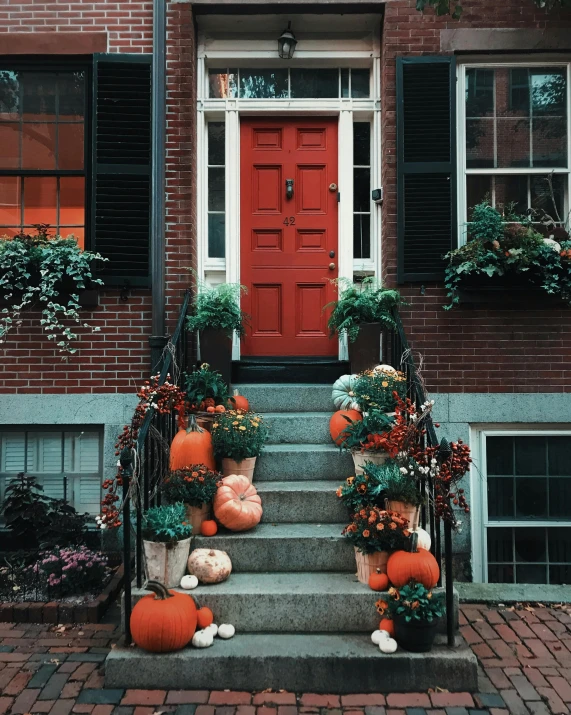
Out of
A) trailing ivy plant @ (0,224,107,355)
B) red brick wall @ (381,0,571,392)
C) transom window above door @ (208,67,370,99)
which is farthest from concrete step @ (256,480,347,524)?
transom window above door @ (208,67,370,99)

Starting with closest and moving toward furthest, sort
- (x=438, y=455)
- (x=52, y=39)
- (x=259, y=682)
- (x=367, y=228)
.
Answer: (x=259, y=682)
(x=438, y=455)
(x=52, y=39)
(x=367, y=228)

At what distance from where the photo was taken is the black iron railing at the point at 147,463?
3582 millimetres

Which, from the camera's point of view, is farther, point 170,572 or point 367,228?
point 367,228

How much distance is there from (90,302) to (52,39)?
240 centimetres

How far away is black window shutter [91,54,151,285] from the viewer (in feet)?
17.9

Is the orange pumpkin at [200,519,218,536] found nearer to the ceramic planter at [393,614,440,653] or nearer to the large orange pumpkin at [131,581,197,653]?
the large orange pumpkin at [131,581,197,653]

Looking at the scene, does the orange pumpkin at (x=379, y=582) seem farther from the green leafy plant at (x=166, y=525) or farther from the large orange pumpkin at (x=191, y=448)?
the large orange pumpkin at (x=191, y=448)

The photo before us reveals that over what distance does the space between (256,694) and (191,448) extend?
66.5 inches

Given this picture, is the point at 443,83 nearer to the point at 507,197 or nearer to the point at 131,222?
the point at 507,197

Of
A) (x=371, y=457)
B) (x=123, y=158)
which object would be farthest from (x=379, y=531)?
(x=123, y=158)

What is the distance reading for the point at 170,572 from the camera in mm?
3701

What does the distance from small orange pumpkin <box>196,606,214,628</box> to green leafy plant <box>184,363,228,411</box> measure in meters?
1.69

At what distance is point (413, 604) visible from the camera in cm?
336

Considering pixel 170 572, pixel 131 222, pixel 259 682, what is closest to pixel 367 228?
pixel 131 222
